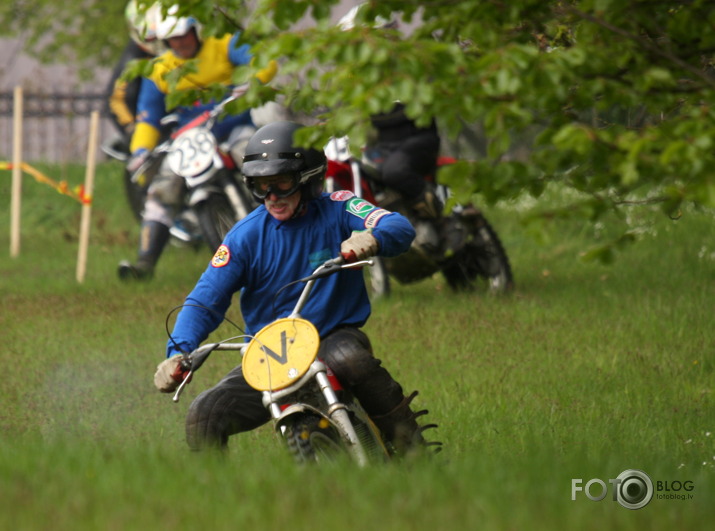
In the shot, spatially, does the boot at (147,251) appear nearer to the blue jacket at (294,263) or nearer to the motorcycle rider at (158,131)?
the motorcycle rider at (158,131)

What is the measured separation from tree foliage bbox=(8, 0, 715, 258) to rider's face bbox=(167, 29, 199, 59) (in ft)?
24.7

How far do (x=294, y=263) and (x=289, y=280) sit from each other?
0.08 m

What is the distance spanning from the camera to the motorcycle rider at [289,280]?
5.37m

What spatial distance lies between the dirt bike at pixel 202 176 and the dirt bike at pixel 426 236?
4.45 ft

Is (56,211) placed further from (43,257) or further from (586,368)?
(586,368)

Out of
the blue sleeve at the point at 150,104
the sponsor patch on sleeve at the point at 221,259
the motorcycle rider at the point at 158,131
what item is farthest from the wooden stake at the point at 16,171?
the sponsor patch on sleeve at the point at 221,259

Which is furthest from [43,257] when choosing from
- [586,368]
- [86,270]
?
[586,368]

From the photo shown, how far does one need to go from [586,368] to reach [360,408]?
346cm

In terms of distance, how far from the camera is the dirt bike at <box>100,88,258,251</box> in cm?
1176

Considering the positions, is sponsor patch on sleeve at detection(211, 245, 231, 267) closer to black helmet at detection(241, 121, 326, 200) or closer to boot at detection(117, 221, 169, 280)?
black helmet at detection(241, 121, 326, 200)

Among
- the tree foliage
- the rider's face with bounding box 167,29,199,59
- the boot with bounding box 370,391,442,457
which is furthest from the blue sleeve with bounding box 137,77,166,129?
the tree foliage

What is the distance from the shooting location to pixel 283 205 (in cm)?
551

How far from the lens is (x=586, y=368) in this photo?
28.0 ft

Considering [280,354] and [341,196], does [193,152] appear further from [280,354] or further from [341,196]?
[280,354]
